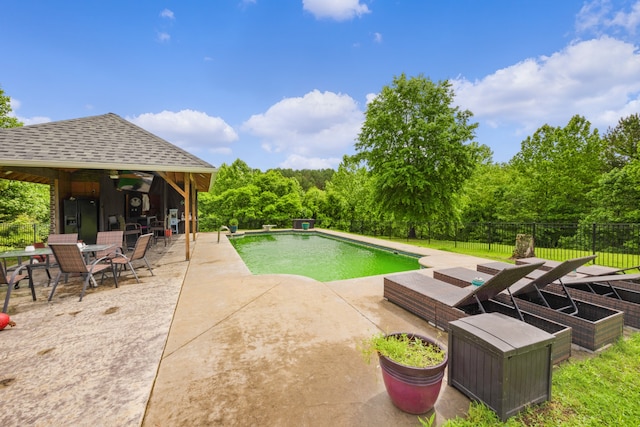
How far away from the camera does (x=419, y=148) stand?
45.9 feet

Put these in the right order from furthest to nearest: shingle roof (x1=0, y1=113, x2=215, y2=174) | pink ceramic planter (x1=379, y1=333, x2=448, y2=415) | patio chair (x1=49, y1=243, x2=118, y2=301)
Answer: shingle roof (x1=0, y1=113, x2=215, y2=174), patio chair (x1=49, y1=243, x2=118, y2=301), pink ceramic planter (x1=379, y1=333, x2=448, y2=415)

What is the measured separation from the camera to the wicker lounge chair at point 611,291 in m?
3.12

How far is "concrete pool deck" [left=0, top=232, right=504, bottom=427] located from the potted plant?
0.35ft

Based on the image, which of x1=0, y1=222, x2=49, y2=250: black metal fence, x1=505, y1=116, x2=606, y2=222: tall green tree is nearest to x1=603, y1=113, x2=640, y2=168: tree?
x1=505, y1=116, x2=606, y2=222: tall green tree

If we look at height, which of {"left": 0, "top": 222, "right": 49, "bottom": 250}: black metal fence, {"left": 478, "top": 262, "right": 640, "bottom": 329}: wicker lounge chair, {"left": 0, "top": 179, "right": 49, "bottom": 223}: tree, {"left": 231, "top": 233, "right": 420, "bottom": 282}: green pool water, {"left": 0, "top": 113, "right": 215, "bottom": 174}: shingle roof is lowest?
{"left": 231, "top": 233, "right": 420, "bottom": 282}: green pool water

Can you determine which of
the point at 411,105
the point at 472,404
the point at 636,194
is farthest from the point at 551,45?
the point at 472,404

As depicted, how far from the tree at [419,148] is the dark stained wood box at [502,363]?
11.8 meters

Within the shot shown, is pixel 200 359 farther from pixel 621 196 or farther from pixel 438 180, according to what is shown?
pixel 621 196

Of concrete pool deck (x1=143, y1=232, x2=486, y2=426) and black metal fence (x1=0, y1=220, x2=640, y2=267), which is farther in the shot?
black metal fence (x1=0, y1=220, x2=640, y2=267)

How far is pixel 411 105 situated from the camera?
14336mm

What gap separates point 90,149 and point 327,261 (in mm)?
6842

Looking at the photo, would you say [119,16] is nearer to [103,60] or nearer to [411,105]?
[103,60]

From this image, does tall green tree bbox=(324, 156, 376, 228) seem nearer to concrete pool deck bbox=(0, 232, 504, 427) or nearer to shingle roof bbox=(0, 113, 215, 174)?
shingle roof bbox=(0, 113, 215, 174)

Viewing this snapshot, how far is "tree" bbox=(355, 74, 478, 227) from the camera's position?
13.4m
